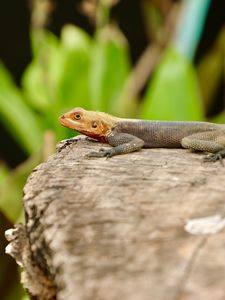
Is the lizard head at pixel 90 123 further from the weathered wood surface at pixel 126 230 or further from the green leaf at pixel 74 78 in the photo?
the green leaf at pixel 74 78

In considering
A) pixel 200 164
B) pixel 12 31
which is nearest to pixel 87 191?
pixel 200 164

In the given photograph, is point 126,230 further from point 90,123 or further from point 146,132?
point 90,123

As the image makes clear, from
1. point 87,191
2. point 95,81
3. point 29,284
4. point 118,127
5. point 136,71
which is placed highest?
point 87,191

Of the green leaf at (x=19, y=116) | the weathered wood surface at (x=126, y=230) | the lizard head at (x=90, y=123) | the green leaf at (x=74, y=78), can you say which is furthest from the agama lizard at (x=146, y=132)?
the green leaf at (x=19, y=116)

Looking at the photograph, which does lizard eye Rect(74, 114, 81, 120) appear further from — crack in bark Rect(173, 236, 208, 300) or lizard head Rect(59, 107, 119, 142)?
crack in bark Rect(173, 236, 208, 300)

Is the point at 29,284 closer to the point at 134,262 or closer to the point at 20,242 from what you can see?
the point at 20,242

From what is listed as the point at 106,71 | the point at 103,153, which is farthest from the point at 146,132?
the point at 106,71
